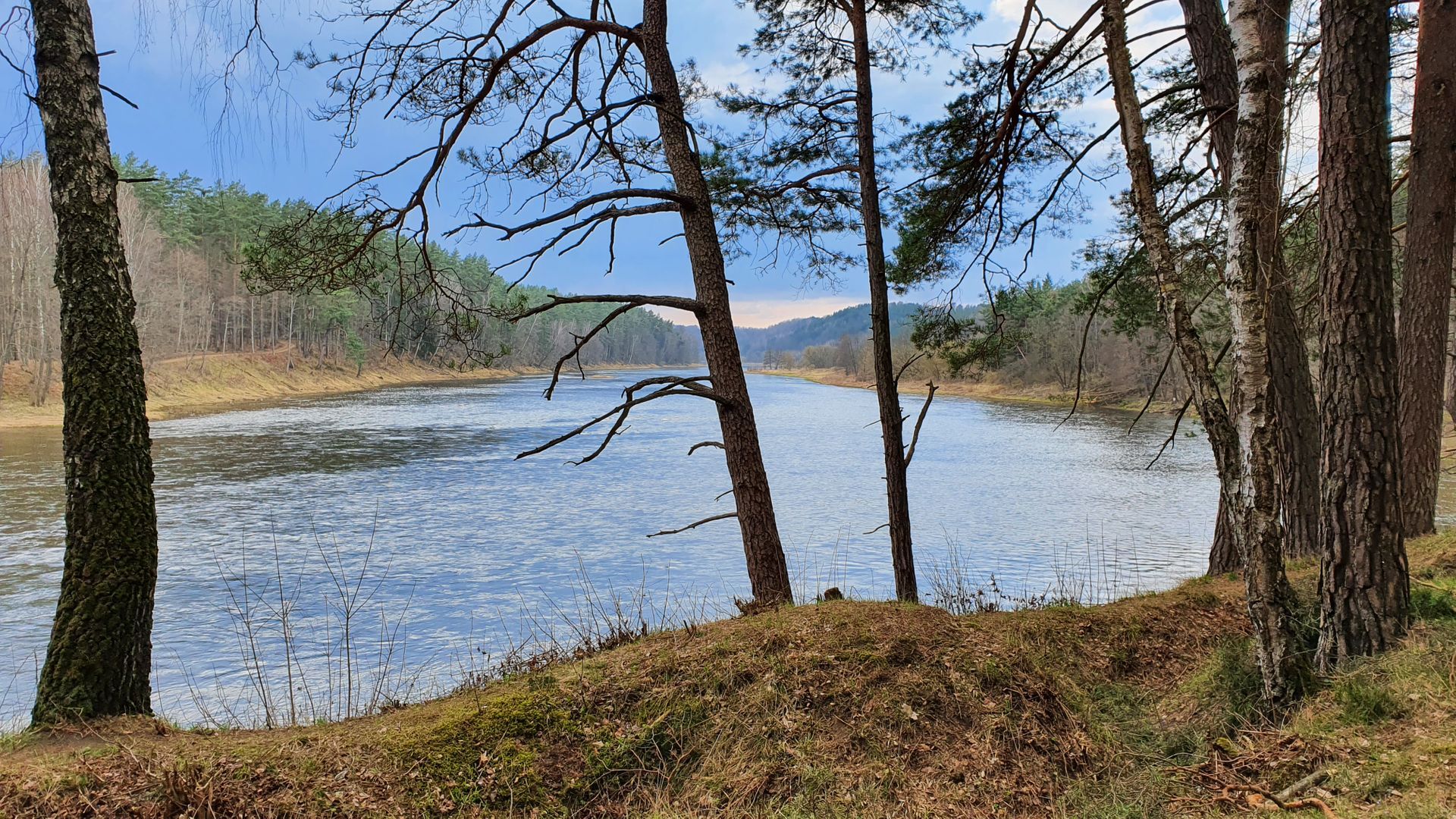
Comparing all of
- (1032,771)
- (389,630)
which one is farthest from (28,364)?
(1032,771)

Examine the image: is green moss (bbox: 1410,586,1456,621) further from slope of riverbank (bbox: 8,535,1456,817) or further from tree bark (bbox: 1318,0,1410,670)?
tree bark (bbox: 1318,0,1410,670)

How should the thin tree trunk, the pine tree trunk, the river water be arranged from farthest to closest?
the river water < the pine tree trunk < the thin tree trunk

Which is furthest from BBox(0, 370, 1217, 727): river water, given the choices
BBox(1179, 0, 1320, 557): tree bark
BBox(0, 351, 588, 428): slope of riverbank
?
BBox(0, 351, 588, 428): slope of riverbank

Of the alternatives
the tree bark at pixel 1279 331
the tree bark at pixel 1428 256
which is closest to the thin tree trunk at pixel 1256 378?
the tree bark at pixel 1279 331

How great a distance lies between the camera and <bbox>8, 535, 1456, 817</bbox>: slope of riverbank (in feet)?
8.83

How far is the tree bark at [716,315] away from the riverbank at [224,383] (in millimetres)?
18908

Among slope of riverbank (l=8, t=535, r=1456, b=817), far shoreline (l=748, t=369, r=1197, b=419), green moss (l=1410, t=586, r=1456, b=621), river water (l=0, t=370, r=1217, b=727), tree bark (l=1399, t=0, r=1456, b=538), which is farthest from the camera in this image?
far shoreline (l=748, t=369, r=1197, b=419)

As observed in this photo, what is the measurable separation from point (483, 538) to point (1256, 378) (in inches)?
451

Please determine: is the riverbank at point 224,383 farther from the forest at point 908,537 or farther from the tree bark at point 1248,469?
the tree bark at point 1248,469

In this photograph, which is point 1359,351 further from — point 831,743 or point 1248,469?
point 831,743

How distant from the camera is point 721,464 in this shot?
21.1 m

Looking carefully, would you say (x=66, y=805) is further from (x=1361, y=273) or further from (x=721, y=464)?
(x=721, y=464)

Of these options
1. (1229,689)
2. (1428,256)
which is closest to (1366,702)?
(1229,689)

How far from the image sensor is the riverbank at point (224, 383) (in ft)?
99.1
